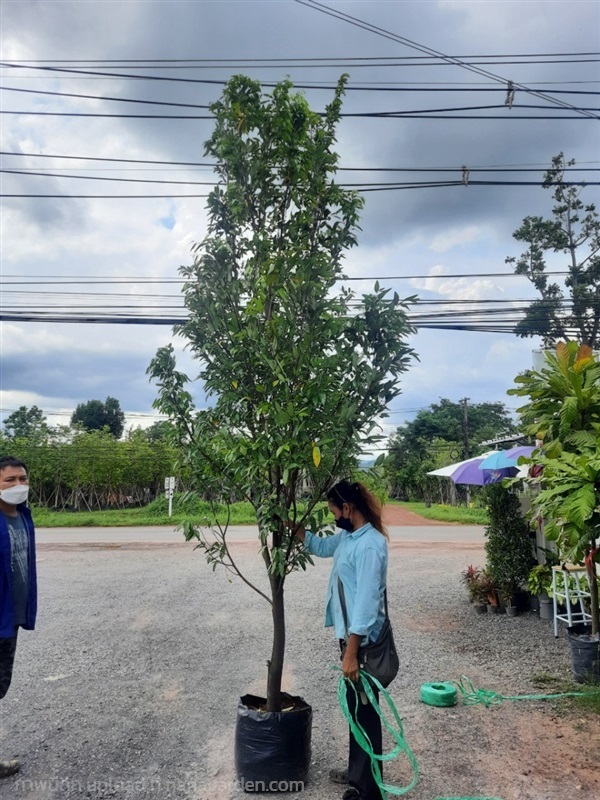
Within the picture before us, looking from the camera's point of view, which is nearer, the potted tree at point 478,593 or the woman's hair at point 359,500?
the woman's hair at point 359,500

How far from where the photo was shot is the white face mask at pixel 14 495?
12.0 feet

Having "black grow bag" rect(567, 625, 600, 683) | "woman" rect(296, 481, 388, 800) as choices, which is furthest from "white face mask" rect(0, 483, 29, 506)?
"black grow bag" rect(567, 625, 600, 683)

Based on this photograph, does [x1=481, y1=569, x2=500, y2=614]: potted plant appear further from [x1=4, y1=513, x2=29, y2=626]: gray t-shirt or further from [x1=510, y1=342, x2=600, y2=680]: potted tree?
[x1=4, y1=513, x2=29, y2=626]: gray t-shirt

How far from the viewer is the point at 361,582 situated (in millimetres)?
3098

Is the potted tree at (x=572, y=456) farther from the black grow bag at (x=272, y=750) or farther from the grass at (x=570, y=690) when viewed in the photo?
the black grow bag at (x=272, y=750)

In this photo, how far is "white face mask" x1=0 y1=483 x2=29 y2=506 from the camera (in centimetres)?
367

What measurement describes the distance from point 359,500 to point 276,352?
0.99m

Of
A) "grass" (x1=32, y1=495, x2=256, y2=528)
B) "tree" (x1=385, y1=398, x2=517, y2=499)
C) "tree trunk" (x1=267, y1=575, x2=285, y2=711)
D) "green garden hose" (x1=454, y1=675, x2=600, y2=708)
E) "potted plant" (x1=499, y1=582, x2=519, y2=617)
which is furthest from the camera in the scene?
"tree" (x1=385, y1=398, x2=517, y2=499)

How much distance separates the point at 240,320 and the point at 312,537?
1.43 m

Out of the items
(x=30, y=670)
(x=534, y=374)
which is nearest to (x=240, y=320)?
(x=534, y=374)

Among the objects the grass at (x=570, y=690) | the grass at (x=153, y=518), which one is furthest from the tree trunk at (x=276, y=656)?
the grass at (x=153, y=518)

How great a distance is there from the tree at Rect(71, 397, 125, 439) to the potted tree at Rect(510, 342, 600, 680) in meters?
53.1

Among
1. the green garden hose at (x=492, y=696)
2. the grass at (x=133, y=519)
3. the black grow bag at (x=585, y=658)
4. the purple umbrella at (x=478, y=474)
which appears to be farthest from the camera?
the grass at (x=133, y=519)

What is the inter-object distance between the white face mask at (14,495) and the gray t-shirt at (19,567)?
0.13m
